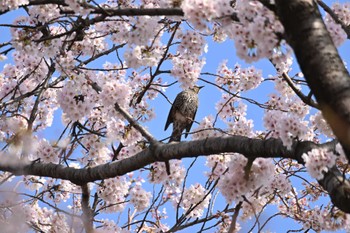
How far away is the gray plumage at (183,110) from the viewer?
7.93 m

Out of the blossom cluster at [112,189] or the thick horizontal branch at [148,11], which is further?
the blossom cluster at [112,189]

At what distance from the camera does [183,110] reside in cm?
806

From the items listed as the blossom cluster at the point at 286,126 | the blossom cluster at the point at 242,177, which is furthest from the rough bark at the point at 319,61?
the blossom cluster at the point at 242,177

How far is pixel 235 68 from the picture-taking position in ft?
19.1

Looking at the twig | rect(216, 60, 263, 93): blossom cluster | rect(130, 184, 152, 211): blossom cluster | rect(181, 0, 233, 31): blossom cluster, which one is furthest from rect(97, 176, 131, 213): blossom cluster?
rect(181, 0, 233, 31): blossom cluster

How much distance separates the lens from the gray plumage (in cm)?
793

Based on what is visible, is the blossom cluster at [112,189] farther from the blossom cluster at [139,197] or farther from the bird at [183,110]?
the bird at [183,110]

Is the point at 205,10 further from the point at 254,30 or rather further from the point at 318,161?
the point at 318,161

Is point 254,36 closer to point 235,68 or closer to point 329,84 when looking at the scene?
point 329,84

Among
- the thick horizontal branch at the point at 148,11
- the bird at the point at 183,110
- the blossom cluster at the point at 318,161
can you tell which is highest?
the bird at the point at 183,110

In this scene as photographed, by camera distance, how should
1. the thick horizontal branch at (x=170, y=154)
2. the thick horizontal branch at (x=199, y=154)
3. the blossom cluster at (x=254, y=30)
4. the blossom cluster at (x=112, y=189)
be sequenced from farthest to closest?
the blossom cluster at (x=112, y=189), the thick horizontal branch at (x=170, y=154), the thick horizontal branch at (x=199, y=154), the blossom cluster at (x=254, y=30)

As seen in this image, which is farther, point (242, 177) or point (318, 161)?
point (242, 177)

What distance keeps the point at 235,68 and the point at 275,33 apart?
10.9 feet

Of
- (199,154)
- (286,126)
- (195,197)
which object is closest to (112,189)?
(195,197)
